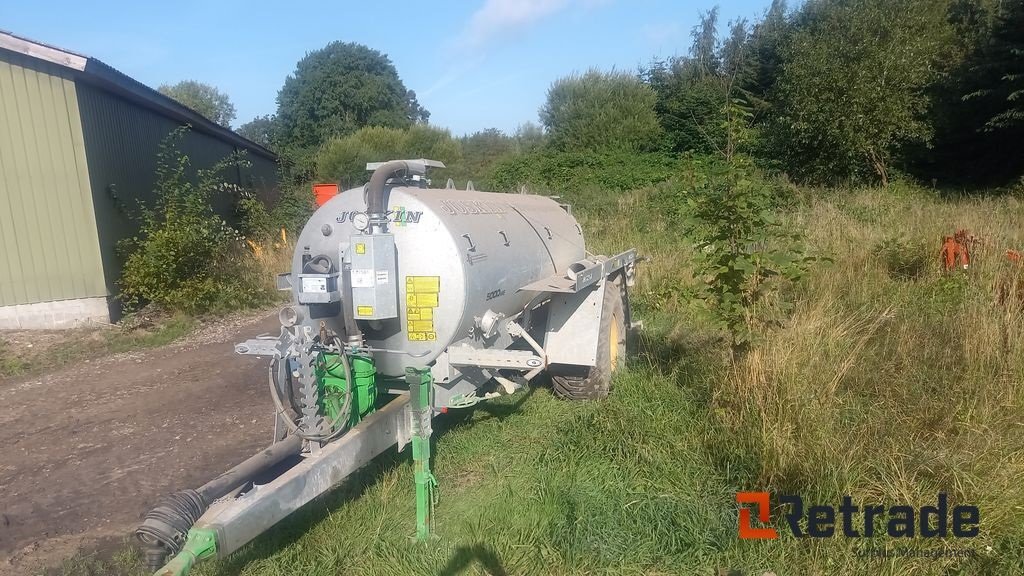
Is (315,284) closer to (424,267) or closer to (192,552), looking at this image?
(424,267)

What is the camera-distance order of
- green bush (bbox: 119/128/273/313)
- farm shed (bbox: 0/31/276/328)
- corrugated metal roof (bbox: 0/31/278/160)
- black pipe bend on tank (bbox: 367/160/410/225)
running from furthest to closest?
green bush (bbox: 119/128/273/313), farm shed (bbox: 0/31/276/328), corrugated metal roof (bbox: 0/31/278/160), black pipe bend on tank (bbox: 367/160/410/225)

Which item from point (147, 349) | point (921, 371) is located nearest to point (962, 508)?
point (921, 371)

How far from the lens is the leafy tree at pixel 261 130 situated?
151 feet

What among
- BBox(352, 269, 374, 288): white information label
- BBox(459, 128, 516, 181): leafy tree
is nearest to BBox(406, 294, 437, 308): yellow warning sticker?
BBox(352, 269, 374, 288): white information label

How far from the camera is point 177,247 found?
30.6ft

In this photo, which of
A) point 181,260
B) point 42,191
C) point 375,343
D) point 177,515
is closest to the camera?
point 177,515

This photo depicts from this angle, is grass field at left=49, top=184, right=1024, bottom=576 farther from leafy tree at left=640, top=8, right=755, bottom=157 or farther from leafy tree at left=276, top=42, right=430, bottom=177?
leafy tree at left=276, top=42, right=430, bottom=177

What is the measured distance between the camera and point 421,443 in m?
3.38

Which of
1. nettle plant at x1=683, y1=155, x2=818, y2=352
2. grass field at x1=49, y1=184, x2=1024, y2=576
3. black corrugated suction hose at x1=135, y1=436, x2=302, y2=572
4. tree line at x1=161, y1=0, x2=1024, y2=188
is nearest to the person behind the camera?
black corrugated suction hose at x1=135, y1=436, x2=302, y2=572

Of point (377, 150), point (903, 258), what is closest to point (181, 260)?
point (903, 258)

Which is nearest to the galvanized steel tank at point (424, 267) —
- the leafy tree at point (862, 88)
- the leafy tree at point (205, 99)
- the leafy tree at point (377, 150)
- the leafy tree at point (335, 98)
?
the leafy tree at point (862, 88)

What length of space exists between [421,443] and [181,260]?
7733 millimetres

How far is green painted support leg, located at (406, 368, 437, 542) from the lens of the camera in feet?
10.9

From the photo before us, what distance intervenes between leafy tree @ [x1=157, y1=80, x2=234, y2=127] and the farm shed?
179 ft
